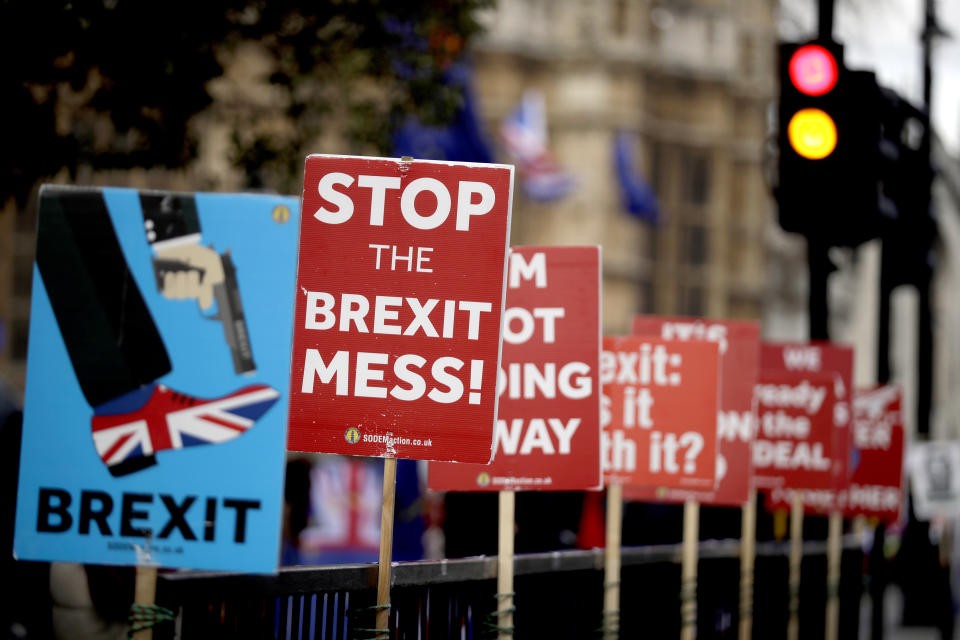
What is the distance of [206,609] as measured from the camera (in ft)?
15.8

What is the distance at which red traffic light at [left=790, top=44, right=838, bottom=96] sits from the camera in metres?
7.77

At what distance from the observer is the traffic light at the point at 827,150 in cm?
770

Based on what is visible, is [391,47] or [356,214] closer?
[356,214]

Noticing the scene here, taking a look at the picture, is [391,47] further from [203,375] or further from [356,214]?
[203,375]

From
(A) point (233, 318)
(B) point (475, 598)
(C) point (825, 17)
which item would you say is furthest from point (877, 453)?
(A) point (233, 318)

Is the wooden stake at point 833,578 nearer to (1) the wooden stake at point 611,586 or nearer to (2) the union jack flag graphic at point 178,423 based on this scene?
(1) the wooden stake at point 611,586

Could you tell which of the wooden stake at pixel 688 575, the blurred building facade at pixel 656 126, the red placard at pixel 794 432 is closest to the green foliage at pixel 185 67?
Result: the red placard at pixel 794 432

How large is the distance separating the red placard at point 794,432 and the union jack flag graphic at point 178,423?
241 inches

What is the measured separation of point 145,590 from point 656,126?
33.1 m

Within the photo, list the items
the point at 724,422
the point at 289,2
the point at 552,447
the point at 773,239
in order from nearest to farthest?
the point at 552,447
the point at 724,422
the point at 289,2
the point at 773,239

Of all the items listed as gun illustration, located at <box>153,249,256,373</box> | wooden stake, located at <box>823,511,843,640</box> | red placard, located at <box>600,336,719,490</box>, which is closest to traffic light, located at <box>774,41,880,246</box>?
red placard, located at <box>600,336,719,490</box>

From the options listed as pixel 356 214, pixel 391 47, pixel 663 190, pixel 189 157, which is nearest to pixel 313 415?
pixel 356 214

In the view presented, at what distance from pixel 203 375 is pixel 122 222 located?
0.46 metres

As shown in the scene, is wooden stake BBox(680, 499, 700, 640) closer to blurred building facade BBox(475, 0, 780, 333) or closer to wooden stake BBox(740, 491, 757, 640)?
wooden stake BBox(740, 491, 757, 640)
